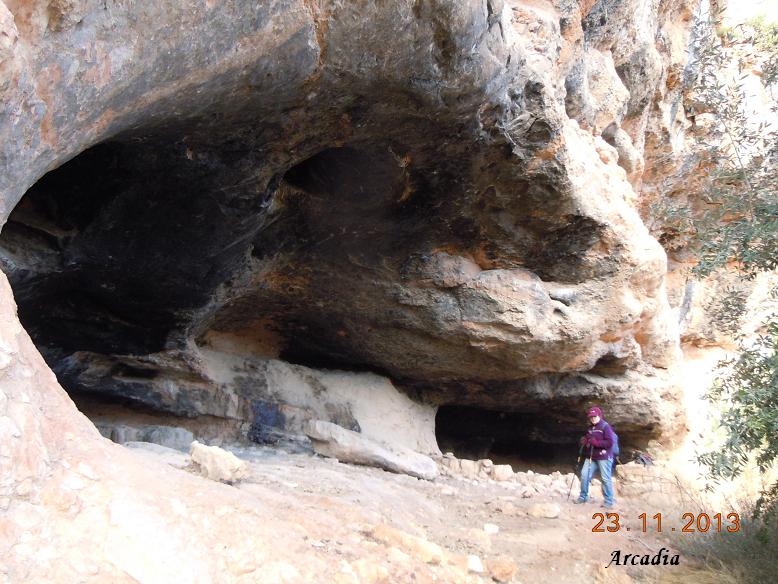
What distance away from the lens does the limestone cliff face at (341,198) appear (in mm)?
2992

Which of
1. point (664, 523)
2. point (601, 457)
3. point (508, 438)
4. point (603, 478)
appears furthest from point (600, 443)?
point (508, 438)

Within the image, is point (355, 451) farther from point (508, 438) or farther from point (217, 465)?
point (508, 438)

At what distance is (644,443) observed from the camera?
8.88 meters

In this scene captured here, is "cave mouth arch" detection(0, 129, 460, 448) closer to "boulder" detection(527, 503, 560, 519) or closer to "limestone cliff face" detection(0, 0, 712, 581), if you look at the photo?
"limestone cliff face" detection(0, 0, 712, 581)

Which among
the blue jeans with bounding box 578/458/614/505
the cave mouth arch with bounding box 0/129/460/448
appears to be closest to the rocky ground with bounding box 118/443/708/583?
the blue jeans with bounding box 578/458/614/505

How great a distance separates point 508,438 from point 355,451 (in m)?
4.48

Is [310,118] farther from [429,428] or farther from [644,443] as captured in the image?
[644,443]

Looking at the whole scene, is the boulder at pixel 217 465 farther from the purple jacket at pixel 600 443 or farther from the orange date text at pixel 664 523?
the purple jacket at pixel 600 443

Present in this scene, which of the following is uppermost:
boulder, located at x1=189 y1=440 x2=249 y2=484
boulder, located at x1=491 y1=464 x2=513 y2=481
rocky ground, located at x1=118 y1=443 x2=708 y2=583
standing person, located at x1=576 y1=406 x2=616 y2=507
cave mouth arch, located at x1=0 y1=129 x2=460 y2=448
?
cave mouth arch, located at x1=0 y1=129 x2=460 y2=448

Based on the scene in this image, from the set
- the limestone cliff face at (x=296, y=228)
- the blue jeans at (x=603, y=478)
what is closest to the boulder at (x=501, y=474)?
the blue jeans at (x=603, y=478)

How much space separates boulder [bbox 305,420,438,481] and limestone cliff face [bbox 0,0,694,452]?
3.49ft

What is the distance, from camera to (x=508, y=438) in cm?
967

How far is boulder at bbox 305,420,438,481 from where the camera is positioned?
580 centimetres

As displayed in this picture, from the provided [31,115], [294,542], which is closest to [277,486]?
[294,542]
